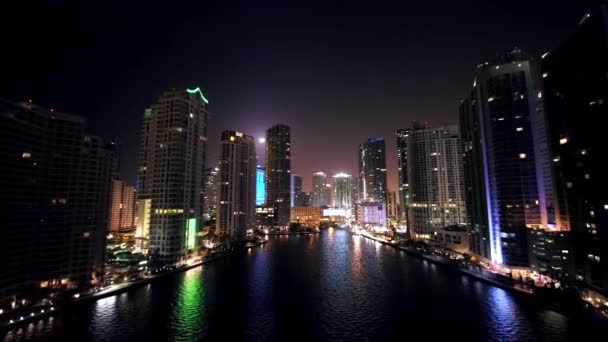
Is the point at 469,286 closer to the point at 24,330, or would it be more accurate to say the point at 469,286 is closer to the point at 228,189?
the point at 24,330

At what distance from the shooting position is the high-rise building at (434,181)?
456 feet

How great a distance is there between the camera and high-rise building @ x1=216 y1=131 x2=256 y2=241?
155000mm

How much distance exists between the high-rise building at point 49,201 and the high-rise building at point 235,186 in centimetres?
8690

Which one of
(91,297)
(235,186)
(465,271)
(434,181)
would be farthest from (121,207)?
(465,271)

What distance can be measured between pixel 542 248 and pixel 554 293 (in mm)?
14352

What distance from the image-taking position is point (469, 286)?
2562 inches

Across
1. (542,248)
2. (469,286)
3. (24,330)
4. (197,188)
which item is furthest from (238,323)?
(542,248)

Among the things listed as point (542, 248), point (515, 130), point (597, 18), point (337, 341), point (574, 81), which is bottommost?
point (337, 341)

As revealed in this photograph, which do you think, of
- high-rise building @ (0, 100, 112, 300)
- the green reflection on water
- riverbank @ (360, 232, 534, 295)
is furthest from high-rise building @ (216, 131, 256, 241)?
high-rise building @ (0, 100, 112, 300)

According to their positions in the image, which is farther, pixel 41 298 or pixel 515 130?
pixel 515 130

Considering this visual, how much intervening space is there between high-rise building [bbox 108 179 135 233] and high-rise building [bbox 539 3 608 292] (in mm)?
199716

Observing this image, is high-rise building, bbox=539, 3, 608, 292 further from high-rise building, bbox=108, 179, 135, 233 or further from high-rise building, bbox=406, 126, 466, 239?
high-rise building, bbox=108, 179, 135, 233

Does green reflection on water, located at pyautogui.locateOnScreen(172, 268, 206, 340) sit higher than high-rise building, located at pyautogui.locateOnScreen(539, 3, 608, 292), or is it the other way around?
high-rise building, located at pyautogui.locateOnScreen(539, 3, 608, 292)

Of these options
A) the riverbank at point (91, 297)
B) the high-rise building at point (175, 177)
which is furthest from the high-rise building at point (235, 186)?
the riverbank at point (91, 297)
